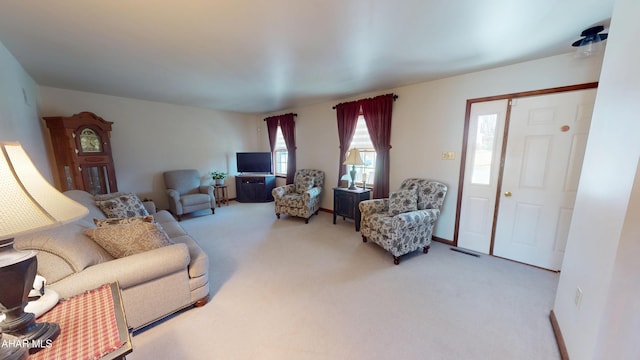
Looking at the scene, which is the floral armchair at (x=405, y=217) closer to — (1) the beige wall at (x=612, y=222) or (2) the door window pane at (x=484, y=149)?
(2) the door window pane at (x=484, y=149)

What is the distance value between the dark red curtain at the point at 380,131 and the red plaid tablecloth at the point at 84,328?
10.8 ft

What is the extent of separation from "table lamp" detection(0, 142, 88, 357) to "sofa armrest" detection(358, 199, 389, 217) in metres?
2.65

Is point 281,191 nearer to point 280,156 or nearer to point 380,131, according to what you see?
point 280,156

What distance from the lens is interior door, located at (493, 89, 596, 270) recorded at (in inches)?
87.0

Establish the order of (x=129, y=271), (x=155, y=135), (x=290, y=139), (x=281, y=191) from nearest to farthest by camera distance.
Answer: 1. (x=129, y=271)
2. (x=281, y=191)
3. (x=155, y=135)
4. (x=290, y=139)

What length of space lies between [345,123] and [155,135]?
3.77 metres

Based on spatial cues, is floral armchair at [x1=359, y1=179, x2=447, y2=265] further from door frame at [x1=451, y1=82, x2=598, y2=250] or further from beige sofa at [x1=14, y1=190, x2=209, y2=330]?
beige sofa at [x1=14, y1=190, x2=209, y2=330]

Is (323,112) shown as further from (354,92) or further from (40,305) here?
(40,305)

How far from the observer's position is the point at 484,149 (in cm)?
272

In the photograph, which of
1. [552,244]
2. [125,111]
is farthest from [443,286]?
[125,111]

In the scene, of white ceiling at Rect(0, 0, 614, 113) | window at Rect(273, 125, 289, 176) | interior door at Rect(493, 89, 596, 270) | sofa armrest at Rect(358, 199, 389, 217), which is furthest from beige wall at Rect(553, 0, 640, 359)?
window at Rect(273, 125, 289, 176)

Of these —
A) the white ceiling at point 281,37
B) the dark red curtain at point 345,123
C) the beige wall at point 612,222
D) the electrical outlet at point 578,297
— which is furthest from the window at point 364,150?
the electrical outlet at point 578,297

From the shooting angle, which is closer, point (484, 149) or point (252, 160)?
point (484, 149)

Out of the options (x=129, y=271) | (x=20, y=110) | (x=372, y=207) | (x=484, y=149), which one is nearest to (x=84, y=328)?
(x=129, y=271)
